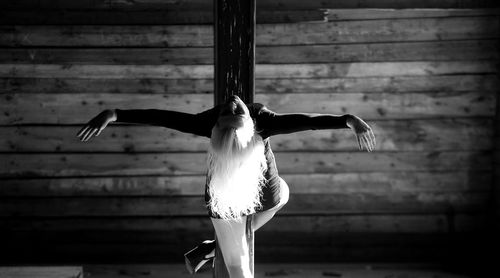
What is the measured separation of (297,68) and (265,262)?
70.0 inches

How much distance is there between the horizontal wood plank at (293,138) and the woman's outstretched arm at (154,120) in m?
2.95

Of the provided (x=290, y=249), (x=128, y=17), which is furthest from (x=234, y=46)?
(x=290, y=249)

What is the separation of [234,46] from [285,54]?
9.44 ft

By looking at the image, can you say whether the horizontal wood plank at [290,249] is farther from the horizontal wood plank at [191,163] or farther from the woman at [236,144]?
the woman at [236,144]

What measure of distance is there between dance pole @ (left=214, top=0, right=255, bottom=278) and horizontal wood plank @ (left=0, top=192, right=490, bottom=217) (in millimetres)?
3043

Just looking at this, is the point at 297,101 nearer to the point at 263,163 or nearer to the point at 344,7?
the point at 344,7

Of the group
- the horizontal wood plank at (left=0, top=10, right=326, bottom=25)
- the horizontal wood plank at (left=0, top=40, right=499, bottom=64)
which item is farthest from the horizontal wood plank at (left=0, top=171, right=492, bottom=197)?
the horizontal wood plank at (left=0, top=10, right=326, bottom=25)

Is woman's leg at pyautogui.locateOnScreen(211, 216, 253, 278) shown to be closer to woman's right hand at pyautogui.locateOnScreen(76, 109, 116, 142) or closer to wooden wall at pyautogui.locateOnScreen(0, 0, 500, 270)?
woman's right hand at pyautogui.locateOnScreen(76, 109, 116, 142)

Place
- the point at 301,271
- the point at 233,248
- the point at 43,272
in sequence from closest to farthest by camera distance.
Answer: the point at 233,248 < the point at 43,272 < the point at 301,271

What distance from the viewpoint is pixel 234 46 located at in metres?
1.34

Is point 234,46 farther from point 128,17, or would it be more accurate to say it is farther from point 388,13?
point 388,13

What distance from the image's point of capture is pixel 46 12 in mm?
4117

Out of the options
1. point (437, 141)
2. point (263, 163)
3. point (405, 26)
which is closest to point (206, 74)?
point (405, 26)

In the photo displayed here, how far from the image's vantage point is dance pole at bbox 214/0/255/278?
1.34m
